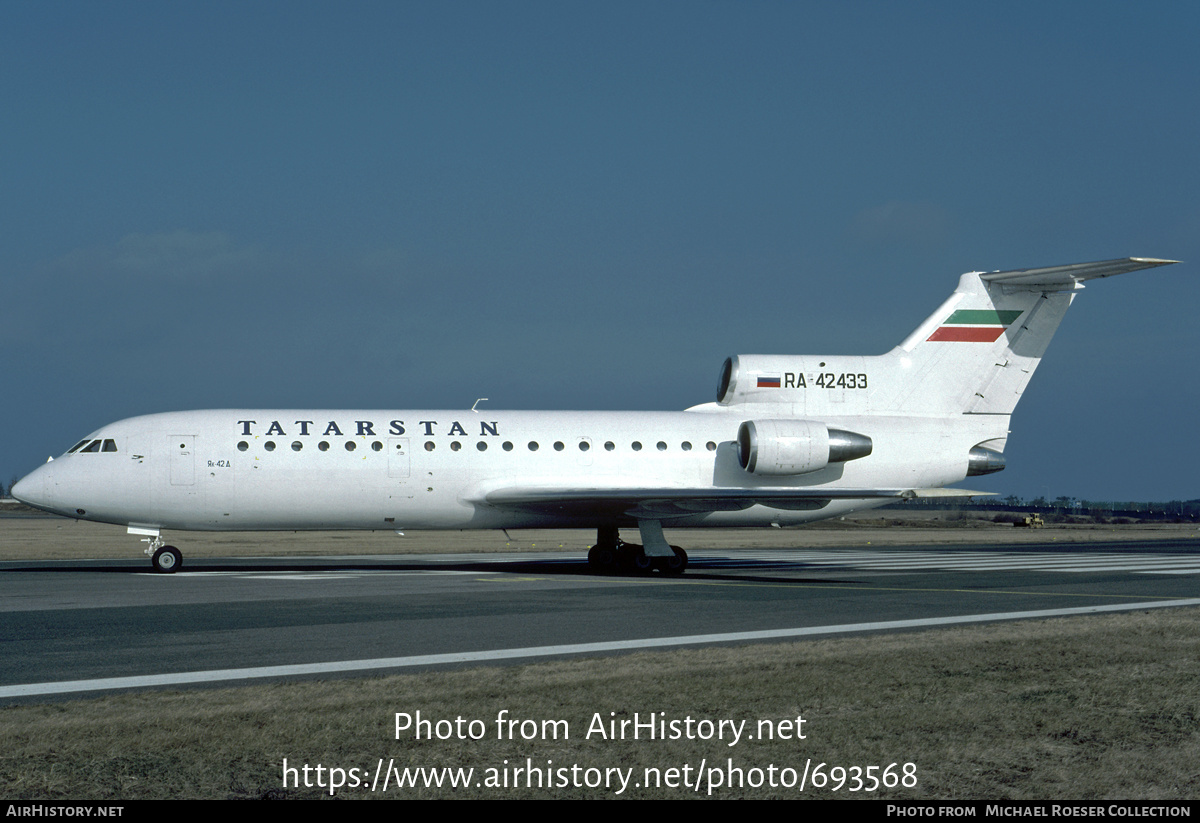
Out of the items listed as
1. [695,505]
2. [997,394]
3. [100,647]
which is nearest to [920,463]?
[997,394]

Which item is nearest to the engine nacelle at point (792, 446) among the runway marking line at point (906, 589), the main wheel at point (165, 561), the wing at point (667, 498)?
the wing at point (667, 498)

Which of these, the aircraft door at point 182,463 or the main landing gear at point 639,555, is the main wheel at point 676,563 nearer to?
the main landing gear at point 639,555

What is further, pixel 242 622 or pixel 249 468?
pixel 249 468

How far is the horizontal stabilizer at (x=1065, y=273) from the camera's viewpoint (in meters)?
22.4

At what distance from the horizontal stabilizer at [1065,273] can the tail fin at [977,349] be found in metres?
0.22

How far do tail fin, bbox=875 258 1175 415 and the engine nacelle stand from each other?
2201 mm

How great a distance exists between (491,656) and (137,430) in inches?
628

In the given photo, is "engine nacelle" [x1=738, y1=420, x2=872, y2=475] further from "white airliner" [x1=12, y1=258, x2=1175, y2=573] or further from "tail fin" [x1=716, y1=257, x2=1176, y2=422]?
"tail fin" [x1=716, y1=257, x2=1176, y2=422]

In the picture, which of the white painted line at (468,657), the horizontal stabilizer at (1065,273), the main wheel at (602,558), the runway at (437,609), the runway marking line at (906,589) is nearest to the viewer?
the white painted line at (468,657)

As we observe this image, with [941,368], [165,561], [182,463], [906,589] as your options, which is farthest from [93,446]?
[941,368]

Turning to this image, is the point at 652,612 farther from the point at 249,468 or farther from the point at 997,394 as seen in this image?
the point at 997,394

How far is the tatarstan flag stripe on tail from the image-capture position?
1018 inches

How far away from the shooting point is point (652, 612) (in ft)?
48.1

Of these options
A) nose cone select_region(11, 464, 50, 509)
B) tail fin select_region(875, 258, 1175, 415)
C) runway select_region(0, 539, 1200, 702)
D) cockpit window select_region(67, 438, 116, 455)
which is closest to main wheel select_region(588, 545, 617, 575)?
runway select_region(0, 539, 1200, 702)
